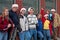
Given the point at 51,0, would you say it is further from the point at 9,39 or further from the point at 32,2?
the point at 9,39

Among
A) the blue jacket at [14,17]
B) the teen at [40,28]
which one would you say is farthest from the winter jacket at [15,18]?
the teen at [40,28]

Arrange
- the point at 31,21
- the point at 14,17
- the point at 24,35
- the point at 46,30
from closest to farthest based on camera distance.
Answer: the point at 14,17 < the point at 24,35 < the point at 31,21 < the point at 46,30

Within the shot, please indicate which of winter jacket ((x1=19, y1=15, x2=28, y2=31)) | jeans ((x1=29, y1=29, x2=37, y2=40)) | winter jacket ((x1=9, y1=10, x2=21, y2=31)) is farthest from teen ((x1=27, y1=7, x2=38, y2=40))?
winter jacket ((x1=9, y1=10, x2=21, y2=31))

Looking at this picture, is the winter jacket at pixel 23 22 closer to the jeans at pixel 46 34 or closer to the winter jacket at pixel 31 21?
the winter jacket at pixel 31 21

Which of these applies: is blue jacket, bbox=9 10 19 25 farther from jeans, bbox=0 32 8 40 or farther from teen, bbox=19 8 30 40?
jeans, bbox=0 32 8 40

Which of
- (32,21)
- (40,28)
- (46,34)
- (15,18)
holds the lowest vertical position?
(46,34)

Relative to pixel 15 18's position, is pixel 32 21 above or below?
below

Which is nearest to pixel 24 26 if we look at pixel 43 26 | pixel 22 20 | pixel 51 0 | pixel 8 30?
pixel 22 20

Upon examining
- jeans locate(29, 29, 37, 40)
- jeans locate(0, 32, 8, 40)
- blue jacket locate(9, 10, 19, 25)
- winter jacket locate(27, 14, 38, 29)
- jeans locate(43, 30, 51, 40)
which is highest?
blue jacket locate(9, 10, 19, 25)

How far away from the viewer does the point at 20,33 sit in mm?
11117

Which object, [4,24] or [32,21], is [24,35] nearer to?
[32,21]

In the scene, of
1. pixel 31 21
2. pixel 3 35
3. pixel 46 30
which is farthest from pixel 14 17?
pixel 46 30

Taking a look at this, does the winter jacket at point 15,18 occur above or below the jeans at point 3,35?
above

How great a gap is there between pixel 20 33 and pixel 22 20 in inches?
24.1
